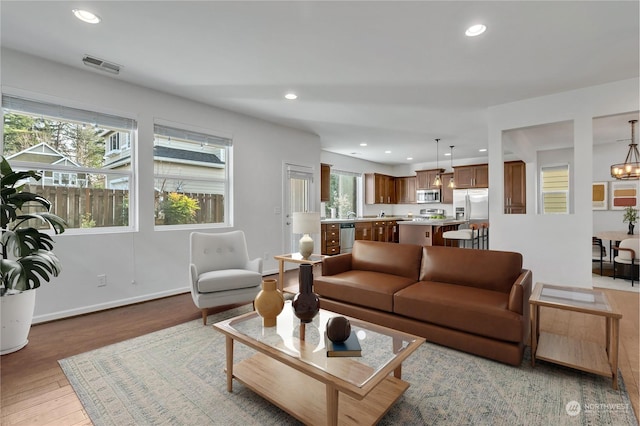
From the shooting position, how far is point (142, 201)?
12.4ft

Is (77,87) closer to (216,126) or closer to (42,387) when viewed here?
(216,126)

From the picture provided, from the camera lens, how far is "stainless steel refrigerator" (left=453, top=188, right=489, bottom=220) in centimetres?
816

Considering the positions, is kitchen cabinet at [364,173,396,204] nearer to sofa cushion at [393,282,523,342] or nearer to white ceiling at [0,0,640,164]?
white ceiling at [0,0,640,164]

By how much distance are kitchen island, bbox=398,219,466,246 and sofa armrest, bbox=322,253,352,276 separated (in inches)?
146

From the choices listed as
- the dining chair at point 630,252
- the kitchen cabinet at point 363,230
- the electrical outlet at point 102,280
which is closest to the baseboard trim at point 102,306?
the electrical outlet at point 102,280

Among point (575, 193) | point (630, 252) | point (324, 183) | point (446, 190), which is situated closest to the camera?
point (575, 193)

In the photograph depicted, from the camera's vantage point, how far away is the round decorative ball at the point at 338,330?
67.0 inches

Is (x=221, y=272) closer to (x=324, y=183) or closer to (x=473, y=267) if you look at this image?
(x=473, y=267)

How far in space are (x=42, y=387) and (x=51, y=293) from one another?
4.82 feet

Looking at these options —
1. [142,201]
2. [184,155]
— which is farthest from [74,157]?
[184,155]

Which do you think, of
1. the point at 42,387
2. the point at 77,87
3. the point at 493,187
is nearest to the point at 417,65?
the point at 493,187

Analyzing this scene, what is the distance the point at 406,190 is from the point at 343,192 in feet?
7.93

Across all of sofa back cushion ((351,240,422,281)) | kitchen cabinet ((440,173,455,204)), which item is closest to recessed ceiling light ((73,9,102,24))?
sofa back cushion ((351,240,422,281))

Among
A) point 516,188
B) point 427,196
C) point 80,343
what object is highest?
point 516,188
